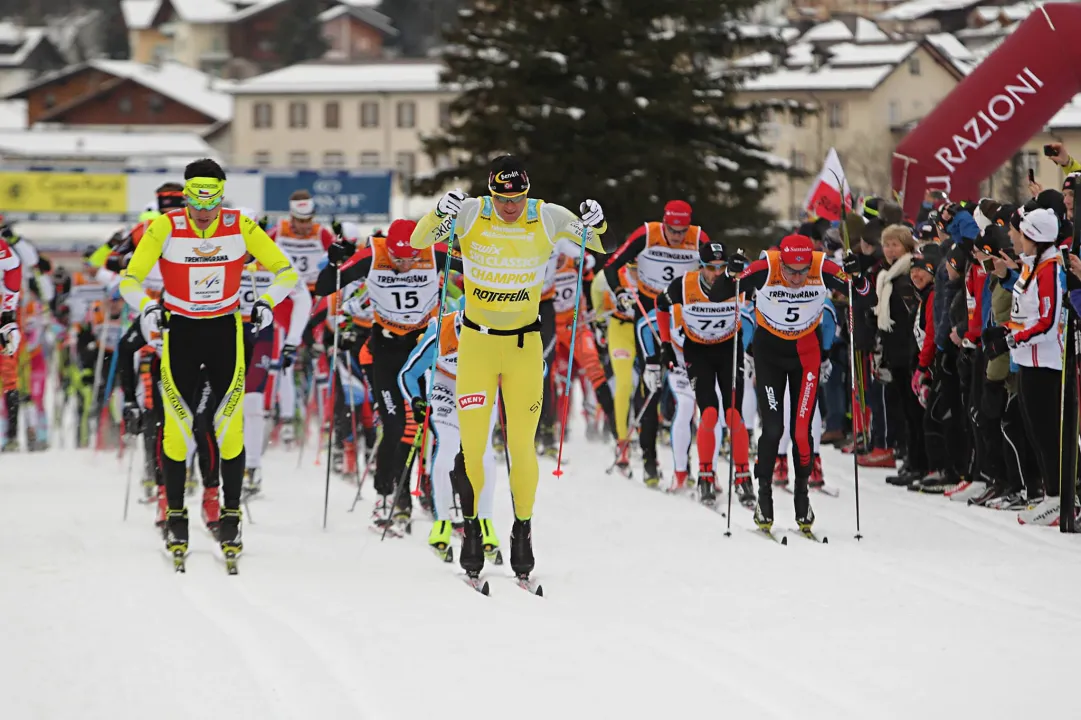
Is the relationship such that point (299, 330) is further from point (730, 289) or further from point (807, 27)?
point (807, 27)

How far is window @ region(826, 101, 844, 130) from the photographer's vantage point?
71.6m

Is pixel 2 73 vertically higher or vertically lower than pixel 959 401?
higher

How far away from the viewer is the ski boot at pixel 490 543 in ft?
29.6

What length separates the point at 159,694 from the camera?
236 inches

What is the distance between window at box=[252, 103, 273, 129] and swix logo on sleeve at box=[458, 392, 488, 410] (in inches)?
3131

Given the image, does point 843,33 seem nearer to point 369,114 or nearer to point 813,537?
point 369,114

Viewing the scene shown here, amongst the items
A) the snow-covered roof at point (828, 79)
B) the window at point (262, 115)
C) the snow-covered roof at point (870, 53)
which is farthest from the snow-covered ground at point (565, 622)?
the window at point (262, 115)

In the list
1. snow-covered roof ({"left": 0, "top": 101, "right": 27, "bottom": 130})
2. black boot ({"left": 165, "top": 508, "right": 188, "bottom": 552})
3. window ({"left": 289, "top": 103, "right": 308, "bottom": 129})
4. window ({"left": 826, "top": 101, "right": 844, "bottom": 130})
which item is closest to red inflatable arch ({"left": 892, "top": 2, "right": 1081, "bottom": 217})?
black boot ({"left": 165, "top": 508, "right": 188, "bottom": 552})

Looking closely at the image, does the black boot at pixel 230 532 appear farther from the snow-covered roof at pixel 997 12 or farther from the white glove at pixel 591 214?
the snow-covered roof at pixel 997 12

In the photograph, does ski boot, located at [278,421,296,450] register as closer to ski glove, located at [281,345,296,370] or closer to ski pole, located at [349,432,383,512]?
ski pole, located at [349,432,383,512]

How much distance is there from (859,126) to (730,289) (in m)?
62.6

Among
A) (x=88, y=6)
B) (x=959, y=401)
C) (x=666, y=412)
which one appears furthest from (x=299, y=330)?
(x=88, y=6)

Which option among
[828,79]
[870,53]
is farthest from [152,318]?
[870,53]

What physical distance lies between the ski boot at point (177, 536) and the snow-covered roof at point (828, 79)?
63.7 m
